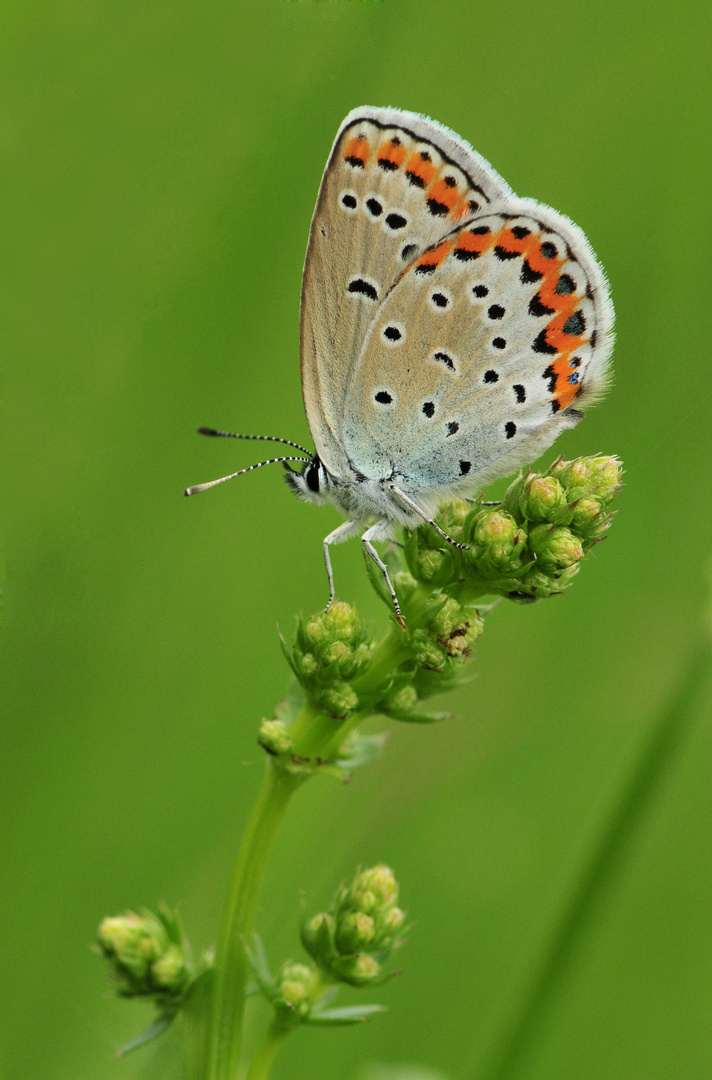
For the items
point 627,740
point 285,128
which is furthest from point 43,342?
point 627,740

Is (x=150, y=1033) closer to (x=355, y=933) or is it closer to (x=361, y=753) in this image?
(x=355, y=933)

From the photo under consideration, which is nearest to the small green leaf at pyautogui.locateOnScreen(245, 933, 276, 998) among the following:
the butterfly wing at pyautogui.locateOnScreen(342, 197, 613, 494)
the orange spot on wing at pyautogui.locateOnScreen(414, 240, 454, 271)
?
the butterfly wing at pyautogui.locateOnScreen(342, 197, 613, 494)

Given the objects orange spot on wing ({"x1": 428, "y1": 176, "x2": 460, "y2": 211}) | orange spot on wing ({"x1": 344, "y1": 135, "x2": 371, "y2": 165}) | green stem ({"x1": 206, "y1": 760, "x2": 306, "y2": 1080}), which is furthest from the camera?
orange spot on wing ({"x1": 428, "y1": 176, "x2": 460, "y2": 211})

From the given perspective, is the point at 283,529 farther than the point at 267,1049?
Yes

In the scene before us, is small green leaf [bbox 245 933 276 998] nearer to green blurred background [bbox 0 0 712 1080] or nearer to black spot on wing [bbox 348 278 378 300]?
green blurred background [bbox 0 0 712 1080]

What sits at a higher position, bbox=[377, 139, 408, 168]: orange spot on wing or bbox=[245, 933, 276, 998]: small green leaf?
bbox=[377, 139, 408, 168]: orange spot on wing


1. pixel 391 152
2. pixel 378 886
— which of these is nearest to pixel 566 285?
pixel 391 152

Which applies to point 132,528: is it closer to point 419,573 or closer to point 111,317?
point 111,317

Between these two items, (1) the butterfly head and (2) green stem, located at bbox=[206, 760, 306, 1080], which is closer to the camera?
(2) green stem, located at bbox=[206, 760, 306, 1080]

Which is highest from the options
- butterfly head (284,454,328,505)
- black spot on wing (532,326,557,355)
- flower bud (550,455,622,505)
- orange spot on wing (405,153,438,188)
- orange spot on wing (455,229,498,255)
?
orange spot on wing (405,153,438,188)
